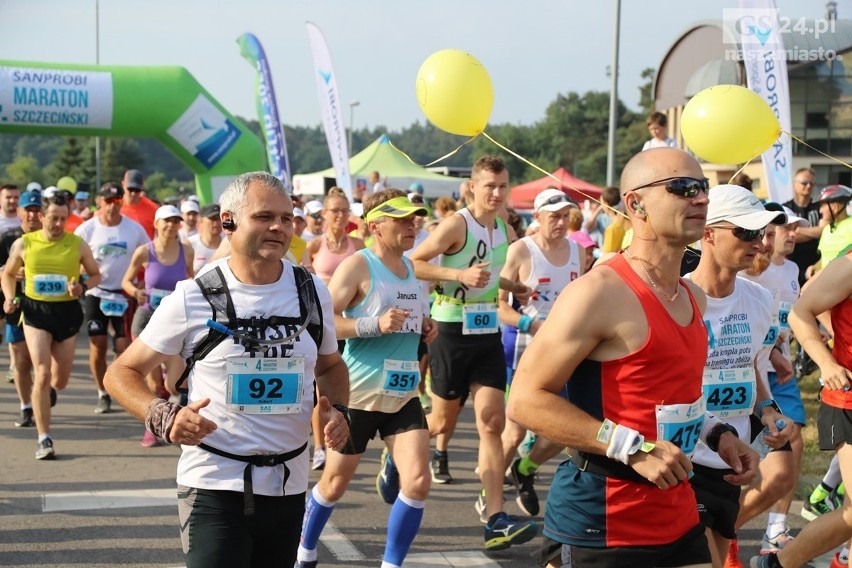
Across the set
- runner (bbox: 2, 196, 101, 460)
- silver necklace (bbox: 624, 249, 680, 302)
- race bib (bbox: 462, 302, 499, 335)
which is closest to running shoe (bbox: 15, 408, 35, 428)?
runner (bbox: 2, 196, 101, 460)

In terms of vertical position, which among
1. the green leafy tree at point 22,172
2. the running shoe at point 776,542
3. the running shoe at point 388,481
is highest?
the green leafy tree at point 22,172

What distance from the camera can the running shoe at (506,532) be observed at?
598 cm

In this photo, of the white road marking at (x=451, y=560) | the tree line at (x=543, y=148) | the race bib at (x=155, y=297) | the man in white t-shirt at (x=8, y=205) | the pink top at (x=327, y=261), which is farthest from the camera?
the tree line at (x=543, y=148)

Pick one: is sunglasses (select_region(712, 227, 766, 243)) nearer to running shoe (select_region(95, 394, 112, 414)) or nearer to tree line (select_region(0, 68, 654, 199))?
running shoe (select_region(95, 394, 112, 414))

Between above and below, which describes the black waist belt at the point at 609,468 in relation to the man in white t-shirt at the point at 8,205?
below

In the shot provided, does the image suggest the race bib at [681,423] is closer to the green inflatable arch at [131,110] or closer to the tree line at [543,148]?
the green inflatable arch at [131,110]

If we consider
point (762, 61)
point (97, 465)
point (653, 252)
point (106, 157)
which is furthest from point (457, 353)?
point (106, 157)

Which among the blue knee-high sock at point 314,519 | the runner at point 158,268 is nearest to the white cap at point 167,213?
the runner at point 158,268

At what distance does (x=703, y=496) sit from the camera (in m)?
4.34

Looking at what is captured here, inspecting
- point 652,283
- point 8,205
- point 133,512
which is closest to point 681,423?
point 652,283

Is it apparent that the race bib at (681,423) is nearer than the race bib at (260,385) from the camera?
Yes

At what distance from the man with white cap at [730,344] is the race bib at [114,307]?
23.0 feet

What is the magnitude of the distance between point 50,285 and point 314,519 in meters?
4.50

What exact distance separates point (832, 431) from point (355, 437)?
7.71 feet
